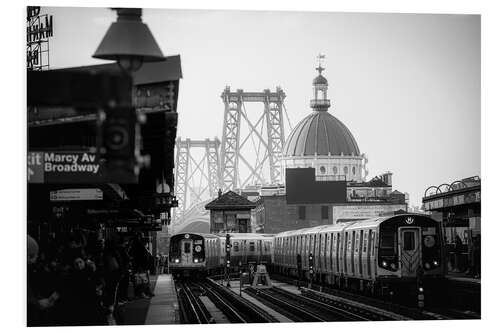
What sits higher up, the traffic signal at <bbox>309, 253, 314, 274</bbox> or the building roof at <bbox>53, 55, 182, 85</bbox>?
the building roof at <bbox>53, 55, 182, 85</bbox>

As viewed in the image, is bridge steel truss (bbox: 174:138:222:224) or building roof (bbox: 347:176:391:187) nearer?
bridge steel truss (bbox: 174:138:222:224)

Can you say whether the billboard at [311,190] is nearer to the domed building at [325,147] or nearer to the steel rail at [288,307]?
the domed building at [325,147]

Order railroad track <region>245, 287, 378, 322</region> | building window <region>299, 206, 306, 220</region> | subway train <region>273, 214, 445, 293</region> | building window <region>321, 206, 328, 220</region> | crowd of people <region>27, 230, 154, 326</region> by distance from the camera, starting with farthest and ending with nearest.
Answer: building window <region>299, 206, 306, 220</region>
building window <region>321, 206, 328, 220</region>
subway train <region>273, 214, 445, 293</region>
railroad track <region>245, 287, 378, 322</region>
crowd of people <region>27, 230, 154, 326</region>

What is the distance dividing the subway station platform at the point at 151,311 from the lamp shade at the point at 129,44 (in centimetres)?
882

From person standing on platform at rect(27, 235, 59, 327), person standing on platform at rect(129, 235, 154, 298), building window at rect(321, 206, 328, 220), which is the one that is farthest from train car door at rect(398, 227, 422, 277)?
building window at rect(321, 206, 328, 220)

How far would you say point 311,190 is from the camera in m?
88.6

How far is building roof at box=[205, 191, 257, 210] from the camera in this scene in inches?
3113

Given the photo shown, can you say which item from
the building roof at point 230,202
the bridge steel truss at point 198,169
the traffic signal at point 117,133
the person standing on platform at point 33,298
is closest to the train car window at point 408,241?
the person standing on platform at point 33,298

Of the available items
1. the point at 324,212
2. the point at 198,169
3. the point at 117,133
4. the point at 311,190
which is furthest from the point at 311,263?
the point at 198,169

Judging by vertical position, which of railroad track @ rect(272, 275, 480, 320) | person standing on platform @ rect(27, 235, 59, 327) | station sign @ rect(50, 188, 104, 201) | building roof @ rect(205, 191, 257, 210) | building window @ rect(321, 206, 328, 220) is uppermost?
building roof @ rect(205, 191, 257, 210)

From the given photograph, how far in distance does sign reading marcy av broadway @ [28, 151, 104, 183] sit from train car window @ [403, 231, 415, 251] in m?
13.6

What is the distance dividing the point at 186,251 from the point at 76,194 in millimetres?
29689

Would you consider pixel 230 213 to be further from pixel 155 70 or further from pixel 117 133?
pixel 117 133

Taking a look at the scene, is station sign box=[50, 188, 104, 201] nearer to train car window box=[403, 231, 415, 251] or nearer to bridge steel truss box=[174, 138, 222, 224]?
train car window box=[403, 231, 415, 251]
